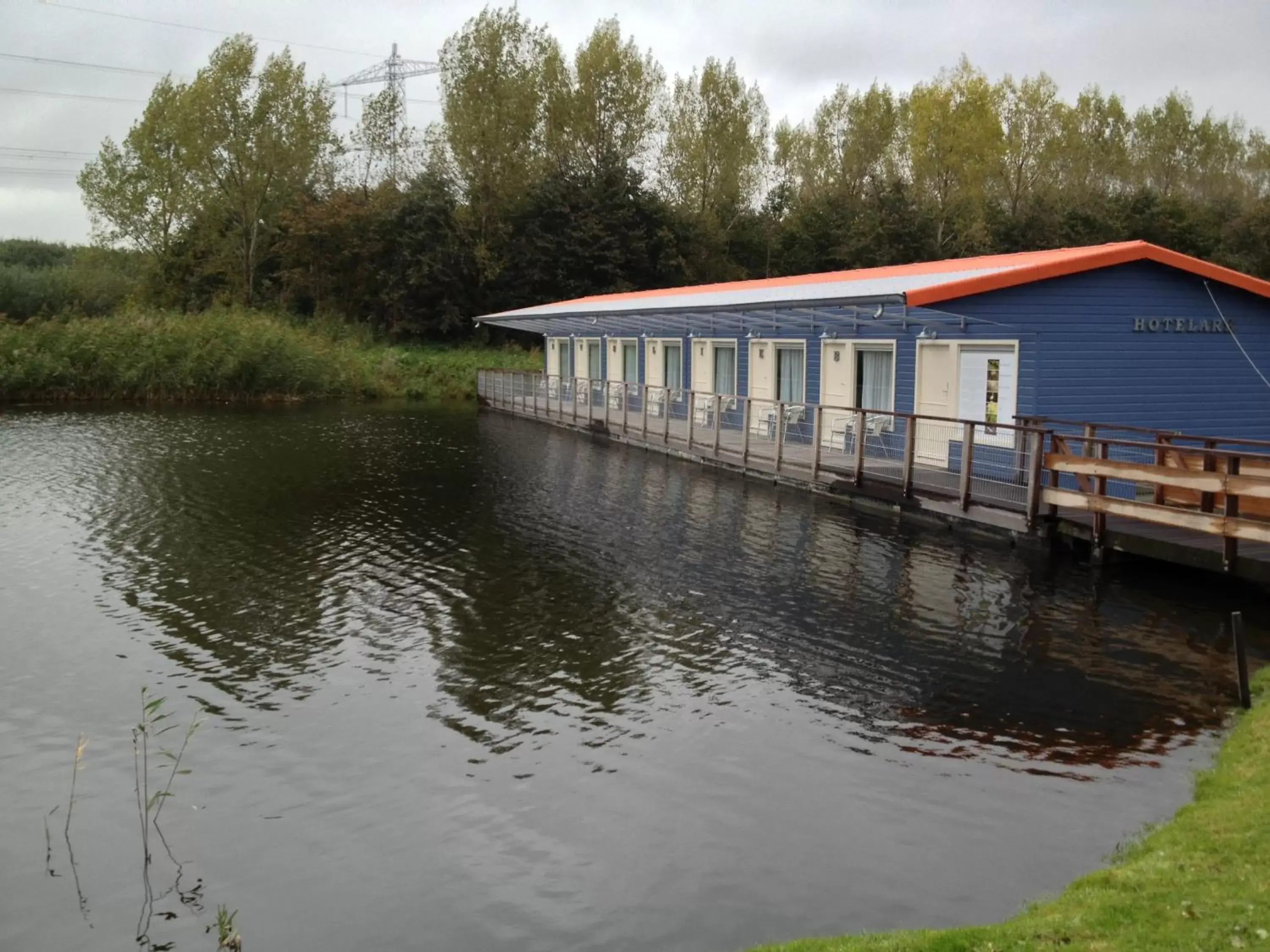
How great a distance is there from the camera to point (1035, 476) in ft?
48.6

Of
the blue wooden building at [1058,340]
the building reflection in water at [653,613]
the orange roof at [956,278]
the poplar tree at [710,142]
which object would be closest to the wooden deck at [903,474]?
the building reflection in water at [653,613]

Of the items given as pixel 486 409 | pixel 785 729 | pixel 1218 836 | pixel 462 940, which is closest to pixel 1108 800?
pixel 1218 836

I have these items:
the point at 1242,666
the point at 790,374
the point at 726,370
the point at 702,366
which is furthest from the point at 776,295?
the point at 1242,666

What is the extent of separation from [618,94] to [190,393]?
28.1 meters

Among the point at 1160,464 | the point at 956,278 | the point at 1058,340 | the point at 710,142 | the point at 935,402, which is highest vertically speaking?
the point at 710,142

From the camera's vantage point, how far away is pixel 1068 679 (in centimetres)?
967

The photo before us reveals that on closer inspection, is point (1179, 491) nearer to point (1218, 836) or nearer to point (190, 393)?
point (1218, 836)

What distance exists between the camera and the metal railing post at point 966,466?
15.8 metres

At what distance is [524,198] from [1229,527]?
4726 centimetres

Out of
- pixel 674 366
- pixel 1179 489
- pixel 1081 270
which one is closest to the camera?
pixel 1179 489

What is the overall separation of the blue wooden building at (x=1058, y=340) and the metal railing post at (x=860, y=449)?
1.74m

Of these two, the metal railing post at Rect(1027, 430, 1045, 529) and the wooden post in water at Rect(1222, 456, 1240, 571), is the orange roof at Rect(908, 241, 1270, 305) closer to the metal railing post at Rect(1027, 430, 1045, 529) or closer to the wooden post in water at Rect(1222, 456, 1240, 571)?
the metal railing post at Rect(1027, 430, 1045, 529)

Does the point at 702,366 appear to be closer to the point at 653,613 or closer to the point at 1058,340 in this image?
the point at 1058,340

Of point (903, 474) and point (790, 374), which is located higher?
point (790, 374)
